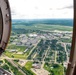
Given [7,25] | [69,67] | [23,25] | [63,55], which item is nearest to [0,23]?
[7,25]

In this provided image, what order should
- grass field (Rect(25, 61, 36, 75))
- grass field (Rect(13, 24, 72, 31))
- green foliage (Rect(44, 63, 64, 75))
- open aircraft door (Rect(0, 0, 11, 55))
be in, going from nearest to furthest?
open aircraft door (Rect(0, 0, 11, 55)), green foliage (Rect(44, 63, 64, 75)), grass field (Rect(25, 61, 36, 75)), grass field (Rect(13, 24, 72, 31))

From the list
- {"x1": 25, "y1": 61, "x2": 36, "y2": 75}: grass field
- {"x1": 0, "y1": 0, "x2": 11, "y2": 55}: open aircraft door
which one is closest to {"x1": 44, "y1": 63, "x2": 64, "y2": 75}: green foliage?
{"x1": 25, "y1": 61, "x2": 36, "y2": 75}: grass field

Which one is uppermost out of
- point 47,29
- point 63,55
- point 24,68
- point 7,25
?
point 7,25

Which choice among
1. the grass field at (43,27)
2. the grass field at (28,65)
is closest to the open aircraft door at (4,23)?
the grass field at (28,65)

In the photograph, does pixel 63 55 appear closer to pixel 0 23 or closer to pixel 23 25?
pixel 23 25

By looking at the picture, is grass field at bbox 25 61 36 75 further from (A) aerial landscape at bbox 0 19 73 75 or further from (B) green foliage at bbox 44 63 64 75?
(B) green foliage at bbox 44 63 64 75

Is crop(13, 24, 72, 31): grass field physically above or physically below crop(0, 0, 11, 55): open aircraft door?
below

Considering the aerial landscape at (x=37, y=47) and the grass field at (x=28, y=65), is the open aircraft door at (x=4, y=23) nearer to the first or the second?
the aerial landscape at (x=37, y=47)

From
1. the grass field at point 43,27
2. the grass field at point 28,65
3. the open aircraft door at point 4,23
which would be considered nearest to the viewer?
the open aircraft door at point 4,23
